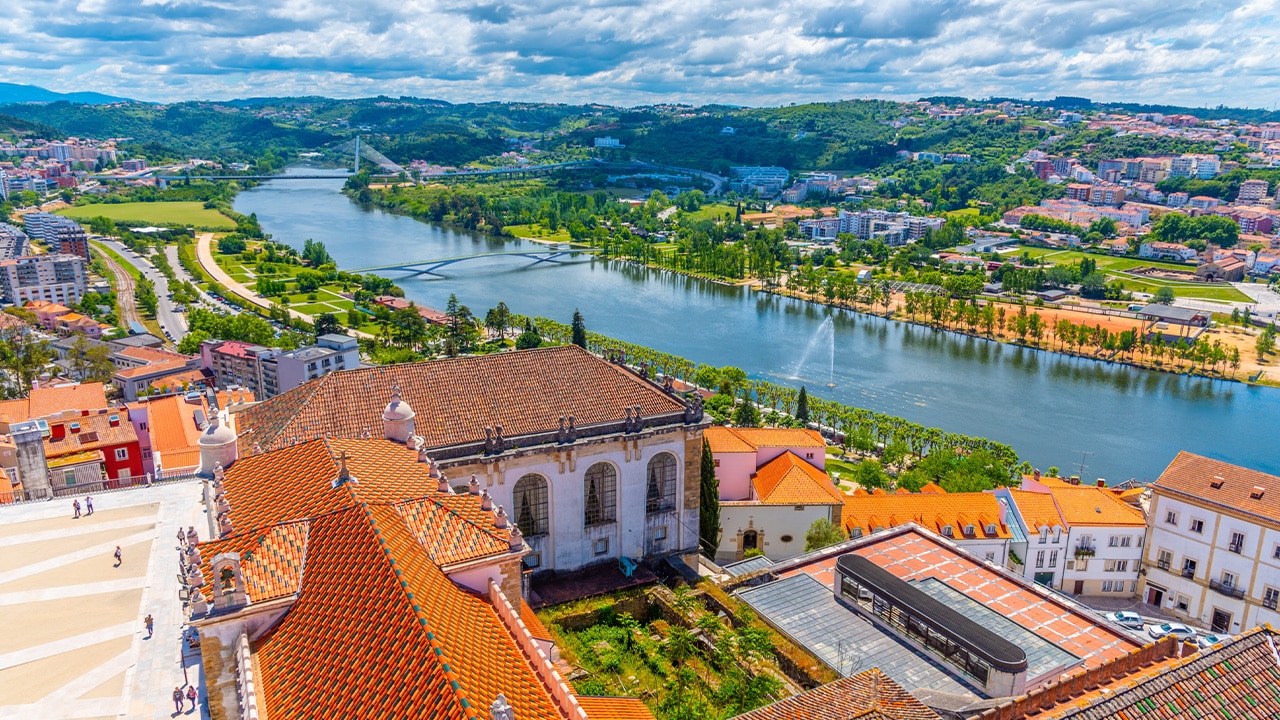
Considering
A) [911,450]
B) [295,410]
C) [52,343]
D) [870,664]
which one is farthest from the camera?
[52,343]

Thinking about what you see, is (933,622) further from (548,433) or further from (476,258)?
(476,258)

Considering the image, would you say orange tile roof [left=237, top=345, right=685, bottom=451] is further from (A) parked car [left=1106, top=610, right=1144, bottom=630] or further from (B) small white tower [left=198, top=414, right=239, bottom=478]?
(A) parked car [left=1106, top=610, right=1144, bottom=630]

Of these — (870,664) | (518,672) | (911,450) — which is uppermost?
(518,672)

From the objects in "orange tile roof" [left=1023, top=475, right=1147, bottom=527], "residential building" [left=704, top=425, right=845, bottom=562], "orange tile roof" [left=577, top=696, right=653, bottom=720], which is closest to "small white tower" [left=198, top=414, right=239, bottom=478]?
"orange tile roof" [left=577, top=696, right=653, bottom=720]

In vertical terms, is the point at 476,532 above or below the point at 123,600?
above

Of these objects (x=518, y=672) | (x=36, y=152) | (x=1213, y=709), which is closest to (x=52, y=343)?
(x=518, y=672)

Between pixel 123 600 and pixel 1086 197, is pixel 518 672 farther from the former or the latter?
pixel 1086 197

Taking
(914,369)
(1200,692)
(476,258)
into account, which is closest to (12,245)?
(476,258)

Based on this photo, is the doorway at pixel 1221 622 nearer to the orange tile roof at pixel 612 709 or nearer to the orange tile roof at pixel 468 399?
the orange tile roof at pixel 468 399

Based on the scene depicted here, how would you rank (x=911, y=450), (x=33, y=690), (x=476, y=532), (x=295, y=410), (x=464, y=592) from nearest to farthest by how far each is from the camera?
(x=33, y=690), (x=464, y=592), (x=476, y=532), (x=295, y=410), (x=911, y=450)
